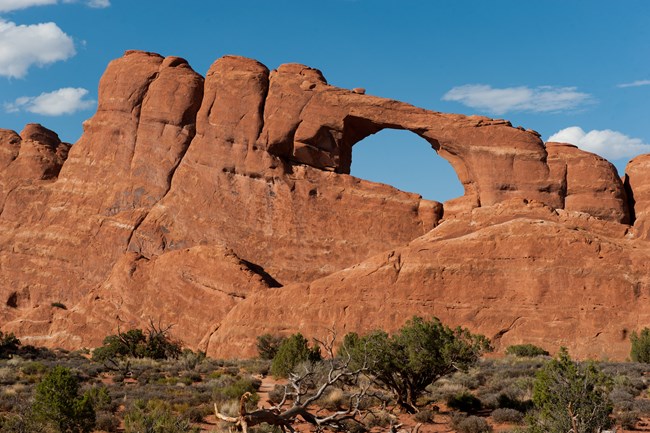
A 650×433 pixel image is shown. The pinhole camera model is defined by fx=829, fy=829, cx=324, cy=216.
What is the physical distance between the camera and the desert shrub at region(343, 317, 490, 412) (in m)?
23.5

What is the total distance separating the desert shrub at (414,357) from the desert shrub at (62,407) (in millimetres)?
7731

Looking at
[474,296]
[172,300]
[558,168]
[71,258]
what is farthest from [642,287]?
[71,258]

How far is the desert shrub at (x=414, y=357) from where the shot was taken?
23500 millimetres

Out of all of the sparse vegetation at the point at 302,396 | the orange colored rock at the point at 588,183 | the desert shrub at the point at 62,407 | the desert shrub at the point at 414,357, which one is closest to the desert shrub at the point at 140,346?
the sparse vegetation at the point at 302,396

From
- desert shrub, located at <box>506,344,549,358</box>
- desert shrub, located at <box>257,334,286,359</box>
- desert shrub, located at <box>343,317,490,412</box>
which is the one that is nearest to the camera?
desert shrub, located at <box>343,317,490,412</box>

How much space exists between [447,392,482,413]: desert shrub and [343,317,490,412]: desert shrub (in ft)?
2.79

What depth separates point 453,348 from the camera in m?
23.7

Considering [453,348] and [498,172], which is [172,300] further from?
[453,348]

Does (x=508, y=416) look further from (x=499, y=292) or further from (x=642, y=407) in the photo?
(x=499, y=292)

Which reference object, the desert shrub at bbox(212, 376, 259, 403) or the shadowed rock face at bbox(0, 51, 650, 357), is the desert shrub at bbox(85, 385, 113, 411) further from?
the shadowed rock face at bbox(0, 51, 650, 357)

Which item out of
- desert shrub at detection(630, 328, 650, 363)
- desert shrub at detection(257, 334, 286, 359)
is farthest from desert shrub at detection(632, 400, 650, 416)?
desert shrub at detection(257, 334, 286, 359)

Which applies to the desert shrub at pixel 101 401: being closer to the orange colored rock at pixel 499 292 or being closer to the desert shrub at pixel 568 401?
the desert shrub at pixel 568 401

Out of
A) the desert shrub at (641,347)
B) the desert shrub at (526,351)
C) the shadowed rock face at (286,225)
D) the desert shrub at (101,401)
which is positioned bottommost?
the desert shrub at (101,401)

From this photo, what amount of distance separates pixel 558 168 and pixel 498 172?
3970 mm
